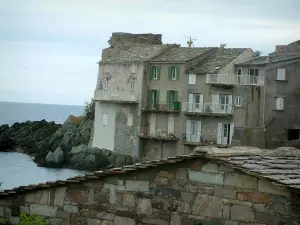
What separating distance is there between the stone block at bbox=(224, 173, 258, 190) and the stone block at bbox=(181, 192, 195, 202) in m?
0.60

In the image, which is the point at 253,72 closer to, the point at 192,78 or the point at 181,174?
the point at 192,78

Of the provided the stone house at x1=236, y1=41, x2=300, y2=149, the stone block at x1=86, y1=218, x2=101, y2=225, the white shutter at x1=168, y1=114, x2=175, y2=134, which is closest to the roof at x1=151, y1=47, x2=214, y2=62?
the white shutter at x1=168, y1=114, x2=175, y2=134

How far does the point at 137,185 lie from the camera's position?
1112 cm

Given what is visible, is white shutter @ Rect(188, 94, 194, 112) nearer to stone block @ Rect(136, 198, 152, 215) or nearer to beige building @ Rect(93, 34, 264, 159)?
beige building @ Rect(93, 34, 264, 159)

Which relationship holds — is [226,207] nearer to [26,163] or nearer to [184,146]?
[184,146]

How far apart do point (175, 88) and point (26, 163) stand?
1940cm

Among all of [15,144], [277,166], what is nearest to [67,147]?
[15,144]

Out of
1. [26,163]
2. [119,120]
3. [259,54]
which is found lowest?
[26,163]

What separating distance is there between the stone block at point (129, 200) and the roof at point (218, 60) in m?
52.1

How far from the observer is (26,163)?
75250 millimetres

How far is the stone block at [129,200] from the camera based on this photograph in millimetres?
11148

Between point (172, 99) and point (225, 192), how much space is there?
55.8 m

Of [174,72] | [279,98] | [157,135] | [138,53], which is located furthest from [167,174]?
[138,53]

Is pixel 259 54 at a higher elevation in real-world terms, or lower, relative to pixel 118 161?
higher
